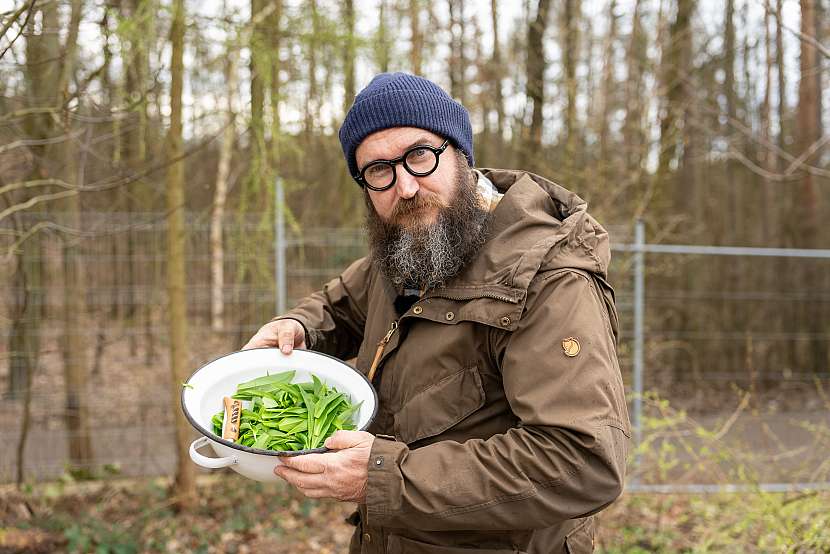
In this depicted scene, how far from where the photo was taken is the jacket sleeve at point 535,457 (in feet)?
5.03

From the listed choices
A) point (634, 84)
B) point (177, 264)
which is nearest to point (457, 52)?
point (634, 84)

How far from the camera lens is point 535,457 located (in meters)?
1.53

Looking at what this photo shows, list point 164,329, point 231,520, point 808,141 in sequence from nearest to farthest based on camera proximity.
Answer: point 231,520 < point 164,329 < point 808,141

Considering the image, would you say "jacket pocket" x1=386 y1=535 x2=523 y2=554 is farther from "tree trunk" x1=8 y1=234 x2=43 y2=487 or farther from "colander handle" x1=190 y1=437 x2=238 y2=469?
"tree trunk" x1=8 y1=234 x2=43 y2=487

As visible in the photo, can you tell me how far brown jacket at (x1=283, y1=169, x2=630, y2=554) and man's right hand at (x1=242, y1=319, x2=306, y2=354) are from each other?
1.08ft

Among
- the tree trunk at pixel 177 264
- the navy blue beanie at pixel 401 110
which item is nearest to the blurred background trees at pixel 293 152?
the tree trunk at pixel 177 264

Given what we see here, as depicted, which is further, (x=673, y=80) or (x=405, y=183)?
(x=673, y=80)

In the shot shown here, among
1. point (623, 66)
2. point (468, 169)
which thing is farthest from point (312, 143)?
point (468, 169)

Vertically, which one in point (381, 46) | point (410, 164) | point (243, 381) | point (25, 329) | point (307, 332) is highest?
point (381, 46)

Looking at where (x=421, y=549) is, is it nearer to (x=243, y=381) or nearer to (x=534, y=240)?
(x=243, y=381)

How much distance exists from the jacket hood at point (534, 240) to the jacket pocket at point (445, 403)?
261 millimetres

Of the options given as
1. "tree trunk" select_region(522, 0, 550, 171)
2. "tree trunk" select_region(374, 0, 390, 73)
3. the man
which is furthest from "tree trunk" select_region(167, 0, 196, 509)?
"tree trunk" select_region(522, 0, 550, 171)

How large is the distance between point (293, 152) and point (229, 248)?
1338mm

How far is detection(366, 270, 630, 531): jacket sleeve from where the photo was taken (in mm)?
1532
